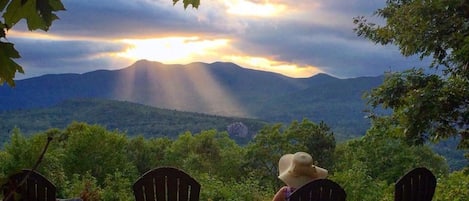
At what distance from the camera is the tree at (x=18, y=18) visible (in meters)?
0.78

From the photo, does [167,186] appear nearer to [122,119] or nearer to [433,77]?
[433,77]

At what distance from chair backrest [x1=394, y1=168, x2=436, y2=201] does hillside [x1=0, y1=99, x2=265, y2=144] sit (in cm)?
6576

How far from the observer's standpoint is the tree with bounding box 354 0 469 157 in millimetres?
5750

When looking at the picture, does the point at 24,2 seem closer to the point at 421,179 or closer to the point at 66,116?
the point at 421,179

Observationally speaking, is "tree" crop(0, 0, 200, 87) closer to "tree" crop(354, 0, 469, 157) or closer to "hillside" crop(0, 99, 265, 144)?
"tree" crop(354, 0, 469, 157)

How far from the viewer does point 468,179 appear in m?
8.59

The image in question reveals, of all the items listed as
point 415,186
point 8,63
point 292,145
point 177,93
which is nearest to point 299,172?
point 415,186

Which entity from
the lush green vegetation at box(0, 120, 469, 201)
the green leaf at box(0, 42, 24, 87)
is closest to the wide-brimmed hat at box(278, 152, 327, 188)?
the green leaf at box(0, 42, 24, 87)

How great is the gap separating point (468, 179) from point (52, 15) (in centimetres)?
864

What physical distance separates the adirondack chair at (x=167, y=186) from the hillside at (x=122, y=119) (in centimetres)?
6593

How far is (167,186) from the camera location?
3086 mm

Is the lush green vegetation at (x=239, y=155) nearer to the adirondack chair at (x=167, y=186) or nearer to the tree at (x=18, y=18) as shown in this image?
the adirondack chair at (x=167, y=186)

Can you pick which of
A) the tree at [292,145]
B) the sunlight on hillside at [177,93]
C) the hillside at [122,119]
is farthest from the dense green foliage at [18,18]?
the sunlight on hillside at [177,93]

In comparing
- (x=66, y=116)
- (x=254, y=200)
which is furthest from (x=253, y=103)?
(x=254, y=200)
